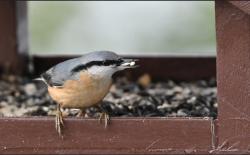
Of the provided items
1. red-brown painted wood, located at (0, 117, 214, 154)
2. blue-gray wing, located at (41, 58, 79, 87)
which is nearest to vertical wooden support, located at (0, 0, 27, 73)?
blue-gray wing, located at (41, 58, 79, 87)

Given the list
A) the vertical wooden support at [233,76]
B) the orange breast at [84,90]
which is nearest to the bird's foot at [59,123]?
the orange breast at [84,90]

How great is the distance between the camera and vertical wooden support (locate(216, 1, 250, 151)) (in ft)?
15.6

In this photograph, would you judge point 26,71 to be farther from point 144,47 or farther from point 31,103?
point 144,47

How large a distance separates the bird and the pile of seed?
136 millimetres

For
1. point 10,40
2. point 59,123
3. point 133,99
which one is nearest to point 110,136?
point 59,123

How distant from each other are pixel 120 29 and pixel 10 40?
353cm

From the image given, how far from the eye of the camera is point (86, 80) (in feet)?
16.9

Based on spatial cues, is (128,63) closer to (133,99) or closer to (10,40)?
(133,99)

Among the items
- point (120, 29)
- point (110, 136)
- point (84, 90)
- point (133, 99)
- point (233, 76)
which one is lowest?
point (120, 29)

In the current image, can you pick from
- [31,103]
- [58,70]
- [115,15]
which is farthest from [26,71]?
[115,15]

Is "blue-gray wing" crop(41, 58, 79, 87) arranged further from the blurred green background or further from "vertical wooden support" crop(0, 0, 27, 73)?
the blurred green background

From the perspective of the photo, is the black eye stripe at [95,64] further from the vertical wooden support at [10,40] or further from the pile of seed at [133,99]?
the vertical wooden support at [10,40]

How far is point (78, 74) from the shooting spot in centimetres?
516

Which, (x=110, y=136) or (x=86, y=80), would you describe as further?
(x=86, y=80)
